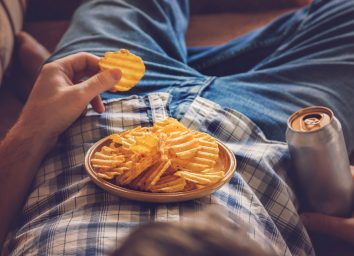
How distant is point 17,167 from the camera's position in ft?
2.85

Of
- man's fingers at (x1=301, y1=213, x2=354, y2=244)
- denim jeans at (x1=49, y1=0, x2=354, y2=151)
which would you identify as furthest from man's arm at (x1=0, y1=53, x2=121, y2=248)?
man's fingers at (x1=301, y1=213, x2=354, y2=244)

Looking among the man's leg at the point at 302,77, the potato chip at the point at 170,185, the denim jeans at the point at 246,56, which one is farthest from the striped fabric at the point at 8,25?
the potato chip at the point at 170,185

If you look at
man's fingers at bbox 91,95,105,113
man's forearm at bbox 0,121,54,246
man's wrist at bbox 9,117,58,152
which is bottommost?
man's forearm at bbox 0,121,54,246

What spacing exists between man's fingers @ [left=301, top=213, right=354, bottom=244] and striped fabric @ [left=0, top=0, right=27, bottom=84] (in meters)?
0.69

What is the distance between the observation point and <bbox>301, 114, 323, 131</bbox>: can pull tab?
2.65 feet

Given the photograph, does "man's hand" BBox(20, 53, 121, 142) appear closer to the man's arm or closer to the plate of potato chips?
the man's arm

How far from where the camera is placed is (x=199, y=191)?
70 cm

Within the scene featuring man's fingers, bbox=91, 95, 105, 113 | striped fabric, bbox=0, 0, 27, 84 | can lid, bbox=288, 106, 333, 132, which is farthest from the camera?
striped fabric, bbox=0, 0, 27, 84

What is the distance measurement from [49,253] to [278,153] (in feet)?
1.30

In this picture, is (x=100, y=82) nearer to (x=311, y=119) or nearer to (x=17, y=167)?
(x=17, y=167)

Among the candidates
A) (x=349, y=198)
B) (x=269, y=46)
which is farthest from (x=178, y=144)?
(x=269, y=46)

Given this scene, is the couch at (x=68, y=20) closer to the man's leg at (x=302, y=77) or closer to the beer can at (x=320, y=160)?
the man's leg at (x=302, y=77)

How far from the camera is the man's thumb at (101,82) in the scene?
0.88 m

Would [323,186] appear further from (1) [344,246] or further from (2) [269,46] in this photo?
(2) [269,46]
